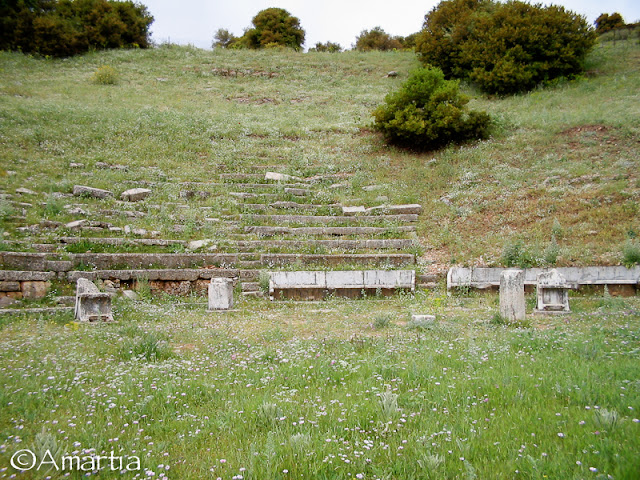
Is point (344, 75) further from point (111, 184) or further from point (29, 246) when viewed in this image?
point (29, 246)

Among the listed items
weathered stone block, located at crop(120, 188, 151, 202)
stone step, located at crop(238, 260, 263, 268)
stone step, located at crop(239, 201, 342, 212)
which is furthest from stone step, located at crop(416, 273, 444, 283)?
weathered stone block, located at crop(120, 188, 151, 202)

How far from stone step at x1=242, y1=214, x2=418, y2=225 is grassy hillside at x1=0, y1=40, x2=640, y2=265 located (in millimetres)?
959

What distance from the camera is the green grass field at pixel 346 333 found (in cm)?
344

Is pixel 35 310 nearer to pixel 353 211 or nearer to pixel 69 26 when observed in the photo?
pixel 353 211

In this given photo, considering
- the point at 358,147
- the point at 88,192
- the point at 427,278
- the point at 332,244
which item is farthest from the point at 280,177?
the point at 427,278

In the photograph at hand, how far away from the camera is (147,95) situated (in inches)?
1105

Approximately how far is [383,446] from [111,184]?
16.0 m

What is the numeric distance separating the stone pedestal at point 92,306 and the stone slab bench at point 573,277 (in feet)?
26.6

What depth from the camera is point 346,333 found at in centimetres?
809

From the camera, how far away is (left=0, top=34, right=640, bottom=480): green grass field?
344cm

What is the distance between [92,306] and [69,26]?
34.5 m

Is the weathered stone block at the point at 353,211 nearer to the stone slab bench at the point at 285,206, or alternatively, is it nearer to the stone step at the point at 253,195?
Result: the stone slab bench at the point at 285,206

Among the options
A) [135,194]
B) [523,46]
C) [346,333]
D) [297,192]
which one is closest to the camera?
[346,333]

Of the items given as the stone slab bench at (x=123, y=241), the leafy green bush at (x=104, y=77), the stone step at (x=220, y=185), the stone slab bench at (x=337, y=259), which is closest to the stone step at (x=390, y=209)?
the stone step at (x=220, y=185)
